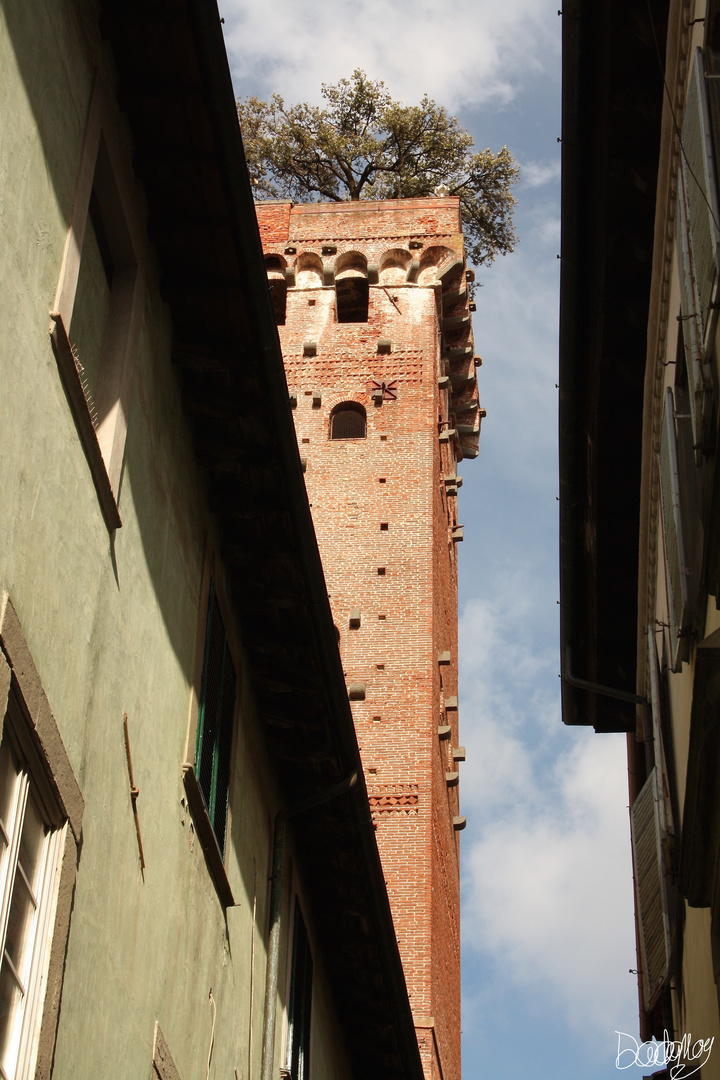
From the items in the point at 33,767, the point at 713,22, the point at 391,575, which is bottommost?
the point at 33,767

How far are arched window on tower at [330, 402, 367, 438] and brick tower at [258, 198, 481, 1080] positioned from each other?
2 centimetres

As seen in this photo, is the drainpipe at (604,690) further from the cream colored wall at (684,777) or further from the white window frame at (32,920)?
the white window frame at (32,920)

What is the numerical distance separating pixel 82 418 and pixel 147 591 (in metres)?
1.27

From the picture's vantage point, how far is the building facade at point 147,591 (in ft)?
15.6

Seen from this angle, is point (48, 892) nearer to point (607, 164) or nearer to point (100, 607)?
point (100, 607)

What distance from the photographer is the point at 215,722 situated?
7664 millimetres

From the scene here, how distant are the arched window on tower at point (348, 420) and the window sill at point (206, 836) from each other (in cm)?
1692

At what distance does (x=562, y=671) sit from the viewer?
12133 mm

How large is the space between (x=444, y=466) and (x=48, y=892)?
21.2 m

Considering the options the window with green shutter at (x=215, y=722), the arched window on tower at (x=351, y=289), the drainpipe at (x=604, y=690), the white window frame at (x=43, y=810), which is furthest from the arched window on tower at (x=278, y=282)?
the white window frame at (x=43, y=810)

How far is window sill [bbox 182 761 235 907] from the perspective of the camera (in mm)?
6969

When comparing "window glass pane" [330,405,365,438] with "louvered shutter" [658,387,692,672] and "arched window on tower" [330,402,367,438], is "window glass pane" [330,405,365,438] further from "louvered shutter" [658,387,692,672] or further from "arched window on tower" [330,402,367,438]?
"louvered shutter" [658,387,692,672]

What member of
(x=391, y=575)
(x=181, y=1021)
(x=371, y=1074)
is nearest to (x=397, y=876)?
(x=391, y=575)

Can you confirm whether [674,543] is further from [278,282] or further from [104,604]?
[278,282]
